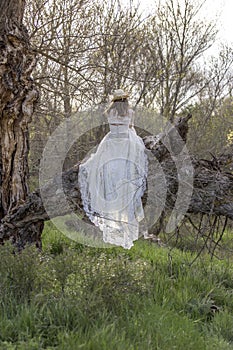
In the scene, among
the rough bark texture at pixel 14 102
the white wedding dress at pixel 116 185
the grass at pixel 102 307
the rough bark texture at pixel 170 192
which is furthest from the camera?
the white wedding dress at pixel 116 185

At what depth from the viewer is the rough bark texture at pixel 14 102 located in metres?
5.18

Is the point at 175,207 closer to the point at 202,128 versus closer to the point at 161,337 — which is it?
the point at 161,337

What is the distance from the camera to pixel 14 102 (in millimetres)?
5289

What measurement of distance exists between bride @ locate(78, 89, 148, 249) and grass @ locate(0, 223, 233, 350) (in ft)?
3.71

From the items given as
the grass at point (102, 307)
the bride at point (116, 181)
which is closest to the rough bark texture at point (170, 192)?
the bride at point (116, 181)

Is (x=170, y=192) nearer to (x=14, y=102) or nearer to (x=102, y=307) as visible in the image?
(x=102, y=307)

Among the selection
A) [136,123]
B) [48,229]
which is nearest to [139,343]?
[48,229]

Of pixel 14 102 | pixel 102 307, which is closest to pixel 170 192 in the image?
pixel 102 307

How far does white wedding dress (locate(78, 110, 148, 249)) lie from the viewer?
18.2 ft

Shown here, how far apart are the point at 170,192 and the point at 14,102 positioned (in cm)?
218

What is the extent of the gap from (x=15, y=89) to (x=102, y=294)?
278 cm

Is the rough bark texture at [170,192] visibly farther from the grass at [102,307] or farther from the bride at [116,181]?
the grass at [102,307]

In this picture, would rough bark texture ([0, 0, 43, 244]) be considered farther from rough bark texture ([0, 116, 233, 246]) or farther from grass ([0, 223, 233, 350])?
grass ([0, 223, 233, 350])

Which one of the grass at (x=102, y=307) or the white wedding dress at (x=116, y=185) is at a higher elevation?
the white wedding dress at (x=116, y=185)
